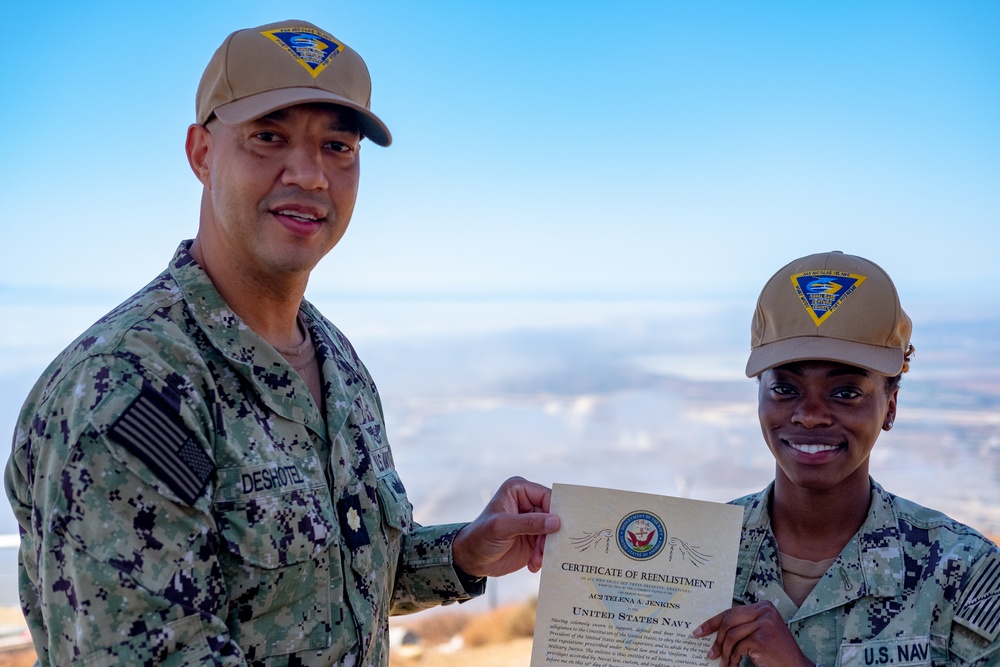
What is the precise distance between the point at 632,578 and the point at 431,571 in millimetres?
836

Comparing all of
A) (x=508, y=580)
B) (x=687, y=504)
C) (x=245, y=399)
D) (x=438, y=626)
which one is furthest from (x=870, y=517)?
(x=508, y=580)

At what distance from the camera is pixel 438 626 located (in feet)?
51.1

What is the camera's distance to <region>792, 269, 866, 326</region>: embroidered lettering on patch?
2.90 m

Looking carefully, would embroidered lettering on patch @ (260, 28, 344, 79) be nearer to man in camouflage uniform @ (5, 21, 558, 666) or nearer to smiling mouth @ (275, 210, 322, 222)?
man in camouflage uniform @ (5, 21, 558, 666)

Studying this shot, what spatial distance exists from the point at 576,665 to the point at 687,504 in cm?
59

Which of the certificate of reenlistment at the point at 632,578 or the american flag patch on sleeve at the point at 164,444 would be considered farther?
the certificate of reenlistment at the point at 632,578

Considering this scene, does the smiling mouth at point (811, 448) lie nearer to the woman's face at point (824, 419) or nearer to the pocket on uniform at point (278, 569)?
the woman's face at point (824, 419)

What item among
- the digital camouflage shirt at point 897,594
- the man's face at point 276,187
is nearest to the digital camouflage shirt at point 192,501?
the man's face at point 276,187

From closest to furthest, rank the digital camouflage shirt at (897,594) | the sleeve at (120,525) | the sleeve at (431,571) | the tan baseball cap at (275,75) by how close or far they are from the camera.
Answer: the sleeve at (120,525) → the digital camouflage shirt at (897,594) → the tan baseball cap at (275,75) → the sleeve at (431,571)

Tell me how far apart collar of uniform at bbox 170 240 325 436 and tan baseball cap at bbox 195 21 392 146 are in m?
0.47

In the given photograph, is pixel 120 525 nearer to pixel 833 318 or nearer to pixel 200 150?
pixel 200 150

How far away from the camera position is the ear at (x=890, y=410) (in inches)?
118

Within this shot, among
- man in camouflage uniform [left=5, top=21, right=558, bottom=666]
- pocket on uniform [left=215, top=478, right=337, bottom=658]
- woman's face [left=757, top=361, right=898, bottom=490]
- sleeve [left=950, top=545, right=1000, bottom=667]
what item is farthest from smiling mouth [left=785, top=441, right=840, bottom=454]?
pocket on uniform [left=215, top=478, right=337, bottom=658]

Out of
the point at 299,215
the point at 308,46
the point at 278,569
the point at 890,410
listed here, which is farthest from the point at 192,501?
the point at 890,410
